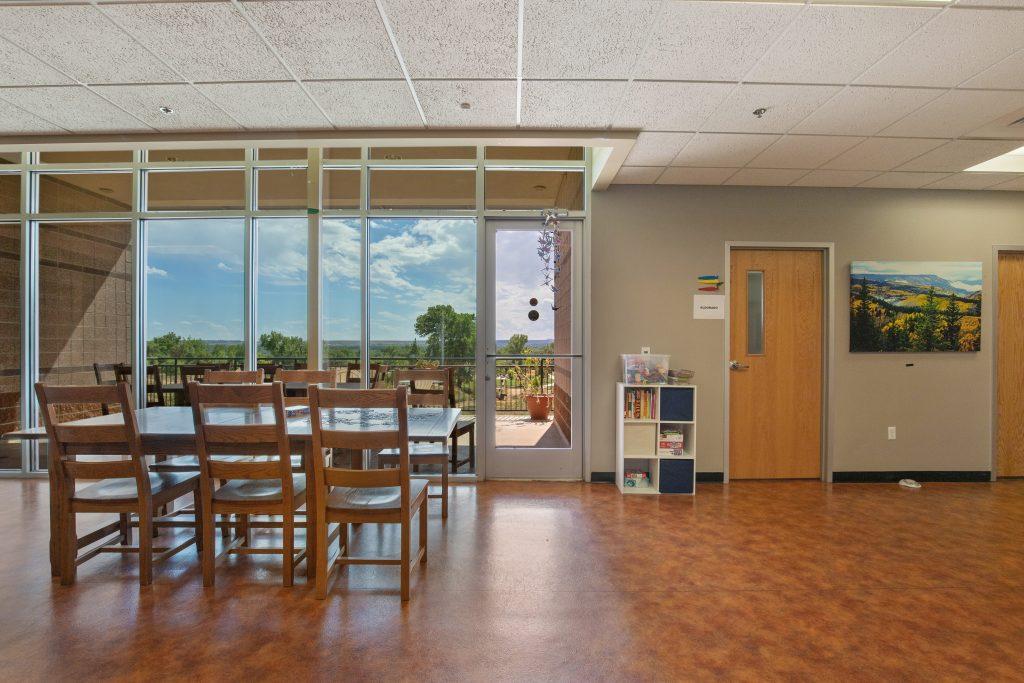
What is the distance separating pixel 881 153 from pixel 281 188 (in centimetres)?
512

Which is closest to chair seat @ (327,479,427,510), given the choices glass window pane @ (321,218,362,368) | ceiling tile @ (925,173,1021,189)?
glass window pane @ (321,218,362,368)

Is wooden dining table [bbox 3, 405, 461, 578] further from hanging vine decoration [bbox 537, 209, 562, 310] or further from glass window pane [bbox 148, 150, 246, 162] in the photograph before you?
glass window pane [bbox 148, 150, 246, 162]

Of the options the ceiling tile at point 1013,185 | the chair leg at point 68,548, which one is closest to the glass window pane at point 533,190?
the chair leg at point 68,548

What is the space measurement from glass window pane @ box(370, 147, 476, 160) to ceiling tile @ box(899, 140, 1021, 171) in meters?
3.71

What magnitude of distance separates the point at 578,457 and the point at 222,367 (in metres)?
3.45

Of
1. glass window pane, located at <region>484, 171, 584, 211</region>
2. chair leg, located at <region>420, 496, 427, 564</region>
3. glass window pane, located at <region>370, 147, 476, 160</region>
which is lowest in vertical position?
chair leg, located at <region>420, 496, 427, 564</region>

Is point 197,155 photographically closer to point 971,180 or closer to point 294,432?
point 294,432

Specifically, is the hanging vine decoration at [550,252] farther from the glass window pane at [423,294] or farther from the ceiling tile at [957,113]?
the ceiling tile at [957,113]

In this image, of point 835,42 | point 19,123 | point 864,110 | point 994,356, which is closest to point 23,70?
point 19,123

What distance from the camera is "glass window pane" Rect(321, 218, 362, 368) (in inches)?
185

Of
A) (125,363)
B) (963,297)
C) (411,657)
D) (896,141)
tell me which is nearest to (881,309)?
(963,297)

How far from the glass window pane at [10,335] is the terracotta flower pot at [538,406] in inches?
191

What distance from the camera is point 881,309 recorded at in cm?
473

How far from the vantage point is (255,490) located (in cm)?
268
